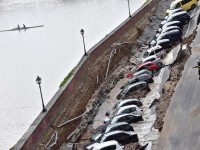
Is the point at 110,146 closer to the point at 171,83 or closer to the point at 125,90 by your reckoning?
the point at 171,83

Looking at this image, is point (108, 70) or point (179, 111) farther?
point (108, 70)

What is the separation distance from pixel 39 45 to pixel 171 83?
25759mm

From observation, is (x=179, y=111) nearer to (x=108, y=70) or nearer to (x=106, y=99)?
(x=106, y=99)

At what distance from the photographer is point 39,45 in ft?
150

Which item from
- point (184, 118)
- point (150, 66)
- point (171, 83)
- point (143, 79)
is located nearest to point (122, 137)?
point (184, 118)

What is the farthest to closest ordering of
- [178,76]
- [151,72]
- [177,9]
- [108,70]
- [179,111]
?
1. [177,9]
2. [108,70]
3. [151,72]
4. [178,76]
5. [179,111]

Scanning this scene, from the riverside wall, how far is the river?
376 centimetres

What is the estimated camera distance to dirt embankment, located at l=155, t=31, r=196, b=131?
63.6 feet

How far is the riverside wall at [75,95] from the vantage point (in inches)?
813

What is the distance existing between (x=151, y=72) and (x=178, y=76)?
10.7ft

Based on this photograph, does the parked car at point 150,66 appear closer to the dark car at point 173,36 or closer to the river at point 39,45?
the dark car at point 173,36

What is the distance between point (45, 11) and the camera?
6197 centimetres

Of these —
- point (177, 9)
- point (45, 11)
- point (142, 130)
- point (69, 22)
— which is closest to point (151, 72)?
point (142, 130)

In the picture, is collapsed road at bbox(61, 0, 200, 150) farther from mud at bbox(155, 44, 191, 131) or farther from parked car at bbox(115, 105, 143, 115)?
parked car at bbox(115, 105, 143, 115)
